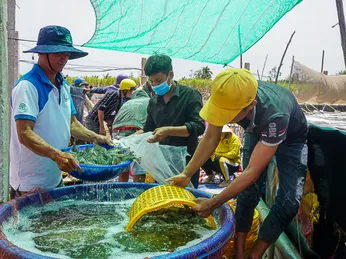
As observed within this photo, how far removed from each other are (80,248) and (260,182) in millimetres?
1277

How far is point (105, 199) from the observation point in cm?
251

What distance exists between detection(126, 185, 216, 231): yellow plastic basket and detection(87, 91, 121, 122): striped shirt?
3.77 m

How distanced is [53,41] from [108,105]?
3470mm

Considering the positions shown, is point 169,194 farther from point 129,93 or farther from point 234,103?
point 129,93

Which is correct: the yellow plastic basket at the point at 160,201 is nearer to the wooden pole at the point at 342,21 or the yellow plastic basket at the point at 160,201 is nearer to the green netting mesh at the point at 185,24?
the green netting mesh at the point at 185,24

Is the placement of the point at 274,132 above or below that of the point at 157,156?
above

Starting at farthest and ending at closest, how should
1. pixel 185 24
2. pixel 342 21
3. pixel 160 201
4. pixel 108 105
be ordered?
pixel 108 105 < pixel 185 24 < pixel 342 21 < pixel 160 201

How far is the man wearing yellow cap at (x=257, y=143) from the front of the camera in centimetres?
177

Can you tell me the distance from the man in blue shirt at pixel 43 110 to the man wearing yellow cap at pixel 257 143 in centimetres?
83

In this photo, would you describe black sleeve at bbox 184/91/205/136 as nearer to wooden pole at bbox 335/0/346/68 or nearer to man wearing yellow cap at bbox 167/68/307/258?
man wearing yellow cap at bbox 167/68/307/258

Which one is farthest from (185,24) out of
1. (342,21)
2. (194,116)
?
(342,21)

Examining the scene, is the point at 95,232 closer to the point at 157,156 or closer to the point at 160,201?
the point at 160,201

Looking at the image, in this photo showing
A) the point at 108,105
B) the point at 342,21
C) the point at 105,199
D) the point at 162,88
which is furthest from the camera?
the point at 108,105

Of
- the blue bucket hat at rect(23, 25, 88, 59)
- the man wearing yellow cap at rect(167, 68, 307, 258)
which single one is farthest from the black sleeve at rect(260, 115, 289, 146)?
the blue bucket hat at rect(23, 25, 88, 59)
